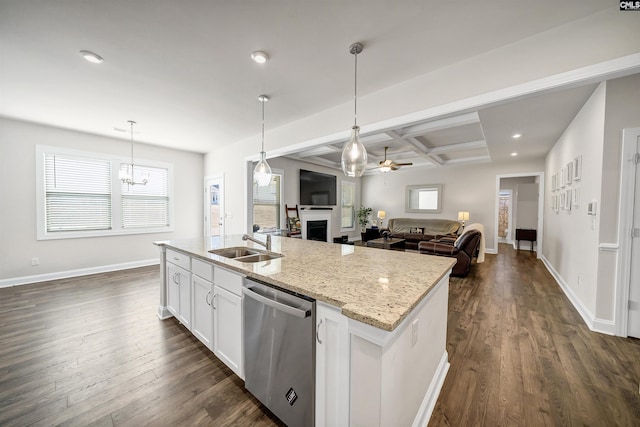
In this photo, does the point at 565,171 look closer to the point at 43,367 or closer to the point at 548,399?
the point at 548,399

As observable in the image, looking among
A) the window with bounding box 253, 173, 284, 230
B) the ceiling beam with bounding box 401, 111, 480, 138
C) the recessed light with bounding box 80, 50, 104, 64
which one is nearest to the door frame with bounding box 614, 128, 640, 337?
the ceiling beam with bounding box 401, 111, 480, 138

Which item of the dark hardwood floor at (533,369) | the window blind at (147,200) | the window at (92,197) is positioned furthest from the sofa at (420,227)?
the window at (92,197)

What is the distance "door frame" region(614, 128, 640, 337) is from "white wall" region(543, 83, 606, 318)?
0.52ft

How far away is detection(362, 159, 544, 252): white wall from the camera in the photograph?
6.62 m

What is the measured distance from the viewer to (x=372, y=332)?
0.91 meters

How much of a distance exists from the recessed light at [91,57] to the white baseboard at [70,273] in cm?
402

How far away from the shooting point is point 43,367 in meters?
1.88

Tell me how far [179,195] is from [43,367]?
4.27m

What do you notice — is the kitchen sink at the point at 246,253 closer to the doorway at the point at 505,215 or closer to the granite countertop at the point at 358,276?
the granite countertop at the point at 358,276

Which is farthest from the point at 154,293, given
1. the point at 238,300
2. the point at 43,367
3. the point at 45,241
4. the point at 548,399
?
the point at 548,399

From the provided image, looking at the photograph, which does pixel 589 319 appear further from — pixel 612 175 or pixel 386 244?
pixel 386 244

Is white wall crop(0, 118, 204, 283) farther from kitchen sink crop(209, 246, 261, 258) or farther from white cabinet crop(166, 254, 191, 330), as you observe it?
kitchen sink crop(209, 246, 261, 258)

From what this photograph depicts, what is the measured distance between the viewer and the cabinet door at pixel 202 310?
197cm

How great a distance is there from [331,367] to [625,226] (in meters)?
3.19
